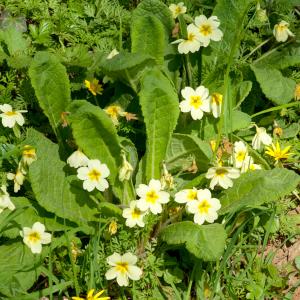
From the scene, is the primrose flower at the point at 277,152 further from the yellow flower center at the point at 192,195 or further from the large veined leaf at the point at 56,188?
the large veined leaf at the point at 56,188

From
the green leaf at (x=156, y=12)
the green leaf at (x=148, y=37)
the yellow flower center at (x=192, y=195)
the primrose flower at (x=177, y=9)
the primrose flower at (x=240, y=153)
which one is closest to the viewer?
the yellow flower center at (x=192, y=195)

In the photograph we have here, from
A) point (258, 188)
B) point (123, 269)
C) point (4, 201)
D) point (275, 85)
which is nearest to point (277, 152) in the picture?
point (275, 85)

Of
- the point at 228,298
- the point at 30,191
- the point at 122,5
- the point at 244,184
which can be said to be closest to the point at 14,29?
the point at 122,5

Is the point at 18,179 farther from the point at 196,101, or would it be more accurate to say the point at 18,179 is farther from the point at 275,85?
the point at 275,85

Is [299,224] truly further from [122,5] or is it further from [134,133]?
[122,5]

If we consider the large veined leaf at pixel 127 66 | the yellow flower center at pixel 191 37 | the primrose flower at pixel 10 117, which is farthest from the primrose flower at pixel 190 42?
the primrose flower at pixel 10 117
